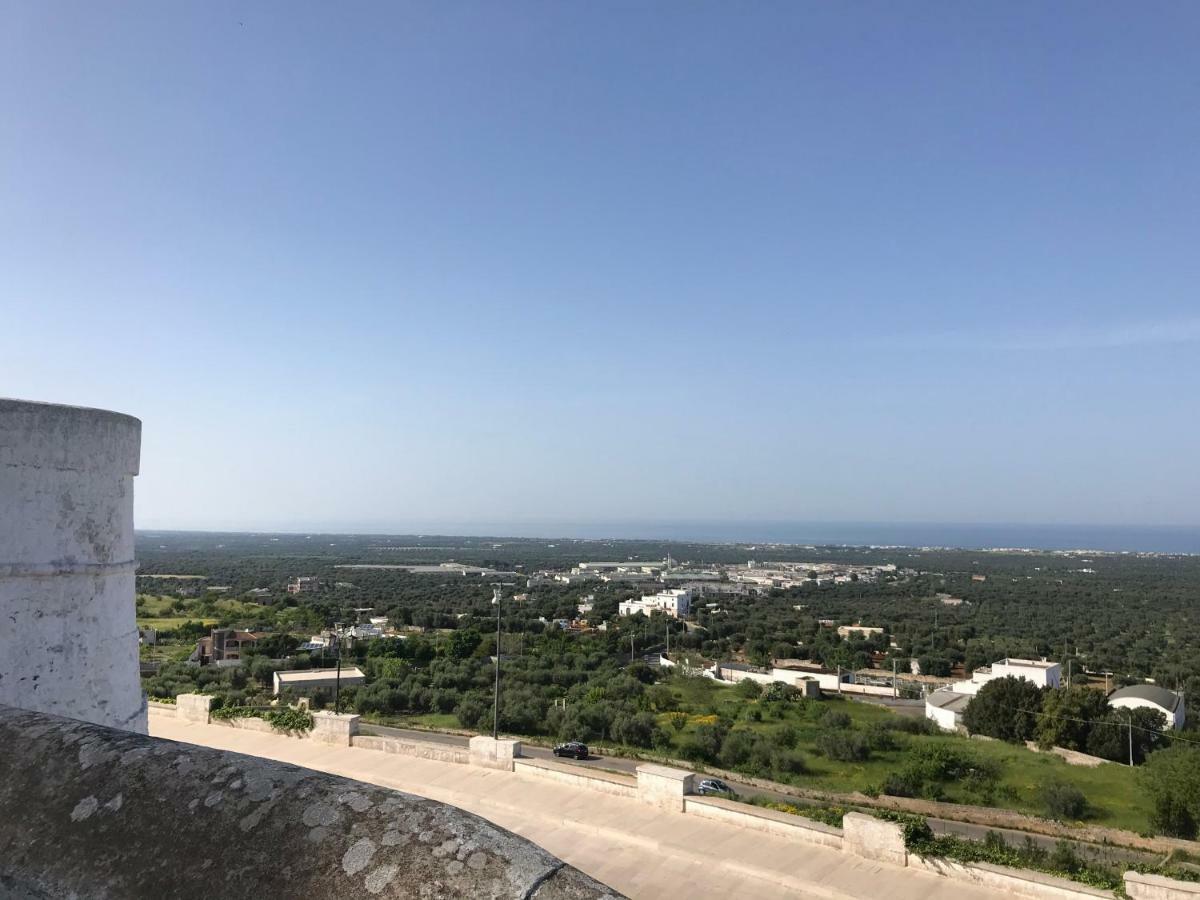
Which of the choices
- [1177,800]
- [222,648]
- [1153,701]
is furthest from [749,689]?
[222,648]

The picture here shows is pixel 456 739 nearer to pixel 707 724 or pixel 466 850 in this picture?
pixel 707 724

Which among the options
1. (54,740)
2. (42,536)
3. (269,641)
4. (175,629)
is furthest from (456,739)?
(175,629)

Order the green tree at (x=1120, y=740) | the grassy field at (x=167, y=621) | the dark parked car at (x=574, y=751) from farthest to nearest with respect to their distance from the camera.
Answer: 1. the grassy field at (x=167, y=621)
2. the green tree at (x=1120, y=740)
3. the dark parked car at (x=574, y=751)

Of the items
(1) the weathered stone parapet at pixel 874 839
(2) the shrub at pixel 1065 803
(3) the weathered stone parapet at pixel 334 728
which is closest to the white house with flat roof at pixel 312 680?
(3) the weathered stone parapet at pixel 334 728

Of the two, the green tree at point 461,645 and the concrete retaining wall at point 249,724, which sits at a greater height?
the concrete retaining wall at point 249,724

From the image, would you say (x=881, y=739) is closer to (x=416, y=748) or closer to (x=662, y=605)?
(x=416, y=748)

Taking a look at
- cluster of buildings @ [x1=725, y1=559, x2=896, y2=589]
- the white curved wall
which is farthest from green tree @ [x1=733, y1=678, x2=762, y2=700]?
cluster of buildings @ [x1=725, y1=559, x2=896, y2=589]

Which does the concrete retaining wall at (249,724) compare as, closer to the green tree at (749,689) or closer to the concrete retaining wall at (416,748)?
the concrete retaining wall at (416,748)

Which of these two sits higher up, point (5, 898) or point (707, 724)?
point (5, 898)
